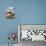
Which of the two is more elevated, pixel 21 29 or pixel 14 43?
pixel 21 29

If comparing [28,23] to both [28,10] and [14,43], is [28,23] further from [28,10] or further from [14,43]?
[14,43]

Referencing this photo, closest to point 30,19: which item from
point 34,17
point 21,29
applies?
point 34,17

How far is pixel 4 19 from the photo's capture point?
8.82 ft

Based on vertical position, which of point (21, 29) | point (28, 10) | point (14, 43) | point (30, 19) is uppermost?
point (28, 10)

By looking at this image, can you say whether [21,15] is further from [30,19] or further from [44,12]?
[44,12]

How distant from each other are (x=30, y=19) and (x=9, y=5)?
55 cm

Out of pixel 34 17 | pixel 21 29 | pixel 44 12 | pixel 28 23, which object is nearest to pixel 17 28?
pixel 21 29

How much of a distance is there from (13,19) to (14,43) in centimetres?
52

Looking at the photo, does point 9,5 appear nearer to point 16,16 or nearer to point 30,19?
point 16,16

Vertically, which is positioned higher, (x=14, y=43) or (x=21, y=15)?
(x=21, y=15)

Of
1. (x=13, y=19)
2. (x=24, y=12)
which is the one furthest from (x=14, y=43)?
(x=24, y=12)

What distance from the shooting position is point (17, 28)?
8.68ft

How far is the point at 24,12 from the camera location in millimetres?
2717

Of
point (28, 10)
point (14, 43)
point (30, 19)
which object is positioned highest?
point (28, 10)
